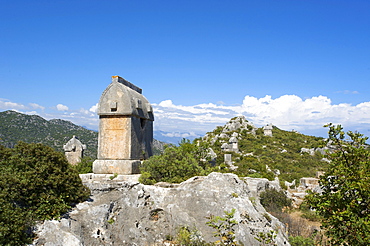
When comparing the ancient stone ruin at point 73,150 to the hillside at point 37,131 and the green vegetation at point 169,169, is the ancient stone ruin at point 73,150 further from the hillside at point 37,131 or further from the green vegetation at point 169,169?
the hillside at point 37,131

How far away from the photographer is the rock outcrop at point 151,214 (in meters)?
5.49

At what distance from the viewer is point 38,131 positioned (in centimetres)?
5053

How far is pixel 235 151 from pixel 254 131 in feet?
51.6

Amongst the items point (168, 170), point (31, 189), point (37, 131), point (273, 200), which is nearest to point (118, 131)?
point (168, 170)

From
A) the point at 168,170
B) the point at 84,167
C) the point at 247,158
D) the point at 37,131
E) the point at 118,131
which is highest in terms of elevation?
the point at 118,131

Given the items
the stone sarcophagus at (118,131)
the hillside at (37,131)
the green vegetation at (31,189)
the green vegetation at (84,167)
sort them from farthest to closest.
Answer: the hillside at (37,131) → the green vegetation at (84,167) → the stone sarcophagus at (118,131) → the green vegetation at (31,189)

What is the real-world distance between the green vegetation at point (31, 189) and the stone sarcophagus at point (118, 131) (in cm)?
247

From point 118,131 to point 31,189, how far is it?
3.84m

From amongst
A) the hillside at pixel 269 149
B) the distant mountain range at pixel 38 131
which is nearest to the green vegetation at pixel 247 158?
the hillside at pixel 269 149

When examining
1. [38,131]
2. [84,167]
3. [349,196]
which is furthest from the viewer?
[38,131]

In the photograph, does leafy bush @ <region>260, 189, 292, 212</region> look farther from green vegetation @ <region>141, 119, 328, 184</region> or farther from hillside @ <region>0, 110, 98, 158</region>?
hillside @ <region>0, 110, 98, 158</region>

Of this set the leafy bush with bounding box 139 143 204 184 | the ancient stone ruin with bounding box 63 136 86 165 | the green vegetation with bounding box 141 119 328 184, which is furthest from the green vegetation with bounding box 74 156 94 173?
the ancient stone ruin with bounding box 63 136 86 165

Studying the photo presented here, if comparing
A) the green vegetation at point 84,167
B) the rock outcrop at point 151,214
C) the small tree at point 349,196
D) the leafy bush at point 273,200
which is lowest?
the leafy bush at point 273,200

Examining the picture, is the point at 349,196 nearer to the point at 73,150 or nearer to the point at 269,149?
the point at 73,150
